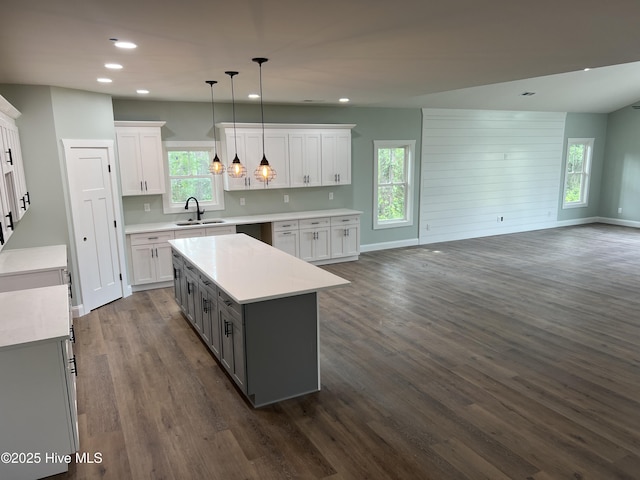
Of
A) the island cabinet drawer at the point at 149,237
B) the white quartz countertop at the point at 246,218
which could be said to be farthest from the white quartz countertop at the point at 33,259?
the white quartz countertop at the point at 246,218

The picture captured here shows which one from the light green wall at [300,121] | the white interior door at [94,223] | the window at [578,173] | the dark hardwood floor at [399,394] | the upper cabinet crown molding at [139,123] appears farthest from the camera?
the window at [578,173]

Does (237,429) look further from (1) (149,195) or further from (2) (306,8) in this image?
(1) (149,195)

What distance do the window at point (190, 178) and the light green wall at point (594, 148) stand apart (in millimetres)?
8409

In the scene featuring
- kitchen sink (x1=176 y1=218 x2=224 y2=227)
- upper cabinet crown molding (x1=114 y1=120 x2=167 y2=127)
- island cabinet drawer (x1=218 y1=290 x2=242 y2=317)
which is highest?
upper cabinet crown molding (x1=114 y1=120 x2=167 y2=127)

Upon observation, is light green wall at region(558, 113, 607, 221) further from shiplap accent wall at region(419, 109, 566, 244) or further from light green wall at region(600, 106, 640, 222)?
shiplap accent wall at region(419, 109, 566, 244)

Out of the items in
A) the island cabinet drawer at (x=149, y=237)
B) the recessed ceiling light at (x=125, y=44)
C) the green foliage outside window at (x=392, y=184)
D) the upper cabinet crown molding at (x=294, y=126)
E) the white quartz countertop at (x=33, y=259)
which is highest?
the recessed ceiling light at (x=125, y=44)

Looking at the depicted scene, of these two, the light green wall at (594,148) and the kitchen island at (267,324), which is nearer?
the kitchen island at (267,324)

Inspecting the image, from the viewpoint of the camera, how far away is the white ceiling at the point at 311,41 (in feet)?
7.67

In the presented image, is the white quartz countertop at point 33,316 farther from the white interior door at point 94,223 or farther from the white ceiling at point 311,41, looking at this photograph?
the white interior door at point 94,223

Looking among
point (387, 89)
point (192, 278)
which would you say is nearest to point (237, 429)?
point (192, 278)

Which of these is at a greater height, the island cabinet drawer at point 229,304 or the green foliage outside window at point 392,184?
the green foliage outside window at point 392,184

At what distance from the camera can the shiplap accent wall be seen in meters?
8.87

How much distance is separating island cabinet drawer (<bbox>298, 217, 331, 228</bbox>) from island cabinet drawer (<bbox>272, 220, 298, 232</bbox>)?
94 millimetres

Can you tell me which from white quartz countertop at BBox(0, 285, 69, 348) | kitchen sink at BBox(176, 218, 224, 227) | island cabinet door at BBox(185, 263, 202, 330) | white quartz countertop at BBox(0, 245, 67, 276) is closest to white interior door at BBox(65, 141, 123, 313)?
white quartz countertop at BBox(0, 245, 67, 276)
